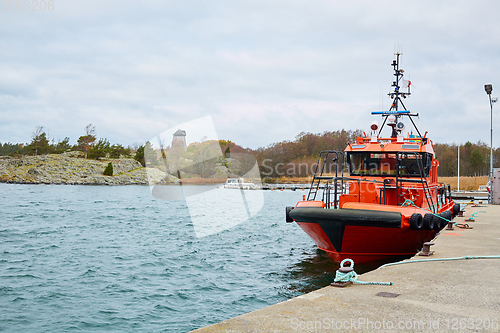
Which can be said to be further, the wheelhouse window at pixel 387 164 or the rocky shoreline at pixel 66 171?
the rocky shoreline at pixel 66 171

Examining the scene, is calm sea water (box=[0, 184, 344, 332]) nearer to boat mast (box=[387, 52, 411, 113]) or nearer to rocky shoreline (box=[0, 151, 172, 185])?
boat mast (box=[387, 52, 411, 113])

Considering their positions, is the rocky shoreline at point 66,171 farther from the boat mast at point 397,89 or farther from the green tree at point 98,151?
the boat mast at point 397,89

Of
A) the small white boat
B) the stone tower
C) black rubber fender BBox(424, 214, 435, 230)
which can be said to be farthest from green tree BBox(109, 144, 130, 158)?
black rubber fender BBox(424, 214, 435, 230)

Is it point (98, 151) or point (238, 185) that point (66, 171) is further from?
point (238, 185)

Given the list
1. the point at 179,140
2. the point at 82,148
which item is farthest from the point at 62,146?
the point at 179,140

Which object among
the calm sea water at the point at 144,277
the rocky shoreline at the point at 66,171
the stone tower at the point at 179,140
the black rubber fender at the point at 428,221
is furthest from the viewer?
the rocky shoreline at the point at 66,171

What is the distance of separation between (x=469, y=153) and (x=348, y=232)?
4353 inches

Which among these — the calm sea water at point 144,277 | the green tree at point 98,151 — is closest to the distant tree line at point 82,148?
the green tree at point 98,151

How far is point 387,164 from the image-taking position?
41.0 ft

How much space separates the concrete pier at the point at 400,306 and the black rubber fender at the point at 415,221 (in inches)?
84.4

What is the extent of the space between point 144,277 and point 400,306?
8170 millimetres

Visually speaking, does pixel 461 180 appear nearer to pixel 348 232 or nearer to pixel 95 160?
pixel 348 232

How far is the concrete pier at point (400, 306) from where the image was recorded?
4.32 m

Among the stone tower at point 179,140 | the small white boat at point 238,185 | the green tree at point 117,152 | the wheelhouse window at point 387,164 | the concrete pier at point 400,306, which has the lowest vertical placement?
the concrete pier at point 400,306
